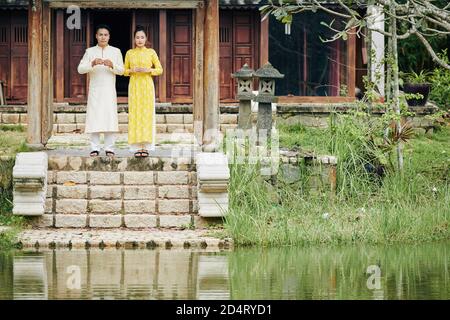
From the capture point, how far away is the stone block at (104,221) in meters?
15.1

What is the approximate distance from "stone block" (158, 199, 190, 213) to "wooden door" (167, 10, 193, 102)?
9.23 meters

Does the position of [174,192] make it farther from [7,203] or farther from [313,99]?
[313,99]

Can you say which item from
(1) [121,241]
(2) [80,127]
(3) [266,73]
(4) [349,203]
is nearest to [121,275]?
(1) [121,241]

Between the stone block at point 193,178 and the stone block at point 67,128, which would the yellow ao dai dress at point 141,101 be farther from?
the stone block at point 67,128

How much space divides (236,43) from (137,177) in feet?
30.4

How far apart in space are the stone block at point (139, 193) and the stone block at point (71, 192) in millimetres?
522

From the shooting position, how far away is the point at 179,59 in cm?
2459

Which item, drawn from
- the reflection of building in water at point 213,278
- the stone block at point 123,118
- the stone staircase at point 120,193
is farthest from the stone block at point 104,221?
the stone block at point 123,118

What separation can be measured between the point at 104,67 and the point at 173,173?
1681mm

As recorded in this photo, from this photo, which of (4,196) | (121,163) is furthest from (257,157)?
(4,196)

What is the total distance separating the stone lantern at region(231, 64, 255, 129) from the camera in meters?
19.5

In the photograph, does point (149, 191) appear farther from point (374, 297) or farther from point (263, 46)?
point (263, 46)

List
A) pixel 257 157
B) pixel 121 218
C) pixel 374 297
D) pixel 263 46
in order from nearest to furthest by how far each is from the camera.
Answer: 1. pixel 374 297
2. pixel 121 218
3. pixel 257 157
4. pixel 263 46

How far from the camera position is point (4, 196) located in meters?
15.8
